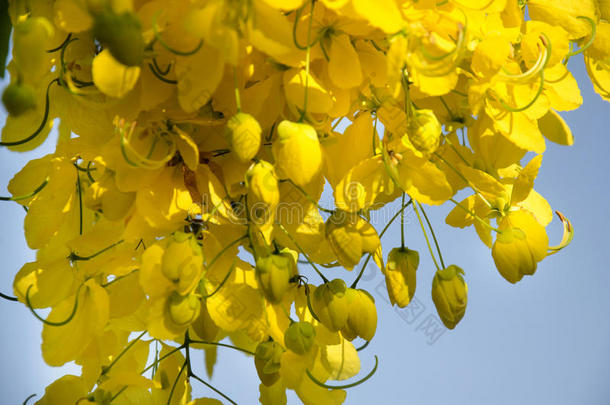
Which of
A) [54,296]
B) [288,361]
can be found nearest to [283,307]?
[288,361]

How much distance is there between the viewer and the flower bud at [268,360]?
1.42ft

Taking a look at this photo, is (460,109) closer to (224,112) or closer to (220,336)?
(224,112)

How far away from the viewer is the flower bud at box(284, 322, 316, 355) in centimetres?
42

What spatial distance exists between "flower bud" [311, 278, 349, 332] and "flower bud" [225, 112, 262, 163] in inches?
4.9

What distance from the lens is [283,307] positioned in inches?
17.5

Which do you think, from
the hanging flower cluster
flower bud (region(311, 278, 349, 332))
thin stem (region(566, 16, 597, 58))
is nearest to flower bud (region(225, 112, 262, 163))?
the hanging flower cluster

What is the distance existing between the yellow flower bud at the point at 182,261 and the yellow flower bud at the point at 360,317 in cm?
10

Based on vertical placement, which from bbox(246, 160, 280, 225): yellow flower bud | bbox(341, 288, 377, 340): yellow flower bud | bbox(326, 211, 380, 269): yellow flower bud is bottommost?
bbox(341, 288, 377, 340): yellow flower bud

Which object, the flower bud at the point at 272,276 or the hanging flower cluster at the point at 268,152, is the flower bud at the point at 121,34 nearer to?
the hanging flower cluster at the point at 268,152

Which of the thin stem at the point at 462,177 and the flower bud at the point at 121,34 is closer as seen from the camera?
the flower bud at the point at 121,34

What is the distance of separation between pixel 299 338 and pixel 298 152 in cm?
13

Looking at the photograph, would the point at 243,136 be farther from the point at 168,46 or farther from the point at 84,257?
the point at 84,257

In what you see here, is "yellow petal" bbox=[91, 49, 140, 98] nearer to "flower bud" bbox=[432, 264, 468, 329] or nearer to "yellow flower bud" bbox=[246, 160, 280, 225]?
"yellow flower bud" bbox=[246, 160, 280, 225]

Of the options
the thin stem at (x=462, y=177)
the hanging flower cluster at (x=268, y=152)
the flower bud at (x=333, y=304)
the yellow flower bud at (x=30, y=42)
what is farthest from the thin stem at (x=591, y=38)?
the yellow flower bud at (x=30, y=42)
